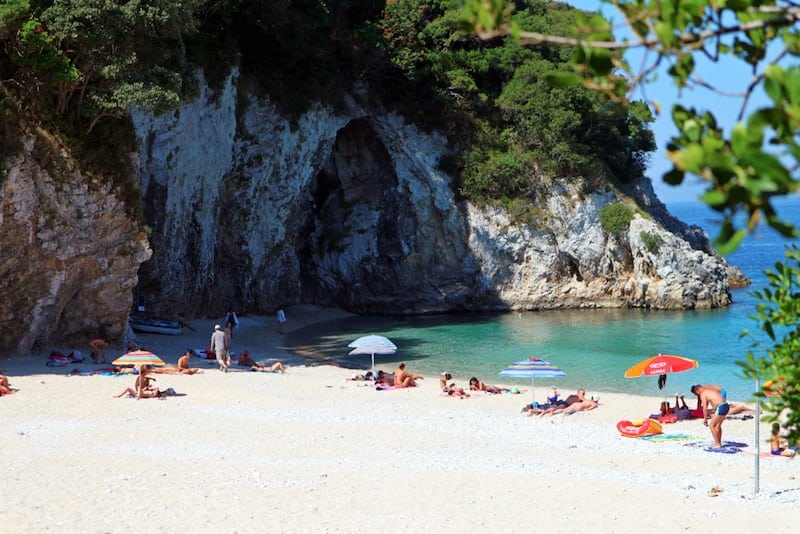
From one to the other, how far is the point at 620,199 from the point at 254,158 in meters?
16.6

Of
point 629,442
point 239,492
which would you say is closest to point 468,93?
point 629,442

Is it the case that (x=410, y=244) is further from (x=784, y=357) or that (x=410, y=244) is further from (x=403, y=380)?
(x=784, y=357)

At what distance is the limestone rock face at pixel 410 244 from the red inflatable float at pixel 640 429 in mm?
21504

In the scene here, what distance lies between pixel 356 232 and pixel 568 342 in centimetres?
1285

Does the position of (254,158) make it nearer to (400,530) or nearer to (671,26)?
(400,530)

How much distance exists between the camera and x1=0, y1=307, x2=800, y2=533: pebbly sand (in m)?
11.2

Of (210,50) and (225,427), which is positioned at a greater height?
(210,50)

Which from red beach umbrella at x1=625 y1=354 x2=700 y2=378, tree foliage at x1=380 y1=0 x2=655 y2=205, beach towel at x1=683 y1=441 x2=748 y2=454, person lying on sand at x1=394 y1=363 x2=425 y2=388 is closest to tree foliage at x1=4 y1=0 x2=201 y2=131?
person lying on sand at x1=394 y1=363 x2=425 y2=388

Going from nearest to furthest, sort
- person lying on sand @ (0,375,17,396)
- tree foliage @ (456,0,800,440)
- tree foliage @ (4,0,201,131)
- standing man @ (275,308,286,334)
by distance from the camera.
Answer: tree foliage @ (456,0,800,440) → person lying on sand @ (0,375,17,396) → tree foliage @ (4,0,201,131) → standing man @ (275,308,286,334)

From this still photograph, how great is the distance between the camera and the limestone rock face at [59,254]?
69.0 ft

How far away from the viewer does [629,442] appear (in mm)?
16297

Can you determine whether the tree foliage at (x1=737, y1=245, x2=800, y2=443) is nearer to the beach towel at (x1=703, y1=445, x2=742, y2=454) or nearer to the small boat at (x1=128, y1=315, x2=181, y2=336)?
the beach towel at (x1=703, y1=445, x2=742, y2=454)

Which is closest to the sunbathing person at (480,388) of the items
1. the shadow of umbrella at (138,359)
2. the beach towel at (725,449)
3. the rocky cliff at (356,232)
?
the beach towel at (725,449)

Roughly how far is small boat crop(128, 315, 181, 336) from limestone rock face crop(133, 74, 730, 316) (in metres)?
6.47
